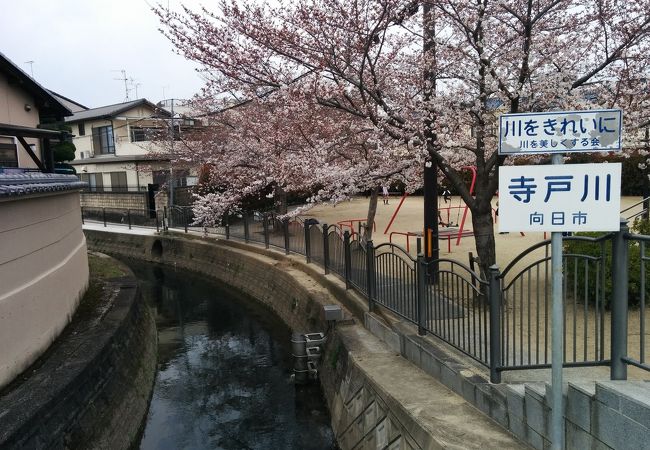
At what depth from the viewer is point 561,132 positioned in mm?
3160

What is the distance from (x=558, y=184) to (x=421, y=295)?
352 centimetres

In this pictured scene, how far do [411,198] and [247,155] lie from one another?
16181mm

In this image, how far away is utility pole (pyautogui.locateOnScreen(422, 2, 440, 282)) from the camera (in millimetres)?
7773

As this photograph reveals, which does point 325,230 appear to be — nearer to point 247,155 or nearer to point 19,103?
point 247,155

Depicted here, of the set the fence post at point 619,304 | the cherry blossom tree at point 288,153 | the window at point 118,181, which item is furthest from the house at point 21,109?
the window at point 118,181

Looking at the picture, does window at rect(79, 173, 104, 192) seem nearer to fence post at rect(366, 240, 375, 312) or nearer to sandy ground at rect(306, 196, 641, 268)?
sandy ground at rect(306, 196, 641, 268)

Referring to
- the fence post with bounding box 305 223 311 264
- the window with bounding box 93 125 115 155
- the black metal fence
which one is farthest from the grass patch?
the window with bounding box 93 125 115 155

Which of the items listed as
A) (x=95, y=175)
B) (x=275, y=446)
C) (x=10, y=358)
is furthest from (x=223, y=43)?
(x=95, y=175)

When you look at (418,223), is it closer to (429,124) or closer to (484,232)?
(484,232)

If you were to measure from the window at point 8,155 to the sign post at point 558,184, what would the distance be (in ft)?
40.4

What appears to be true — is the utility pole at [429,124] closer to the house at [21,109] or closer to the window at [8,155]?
the house at [21,109]

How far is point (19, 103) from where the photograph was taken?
1337cm

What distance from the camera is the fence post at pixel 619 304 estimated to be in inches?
145

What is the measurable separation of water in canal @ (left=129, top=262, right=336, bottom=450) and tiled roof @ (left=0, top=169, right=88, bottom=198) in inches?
163
